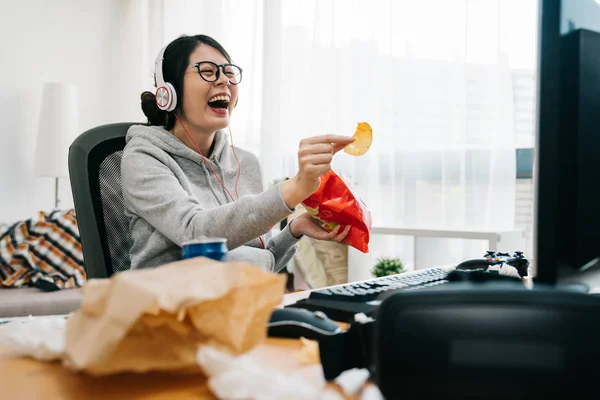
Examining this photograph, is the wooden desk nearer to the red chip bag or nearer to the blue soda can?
the blue soda can

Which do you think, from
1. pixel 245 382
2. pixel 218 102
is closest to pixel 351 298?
pixel 245 382

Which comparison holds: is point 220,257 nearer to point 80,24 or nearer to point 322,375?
point 322,375

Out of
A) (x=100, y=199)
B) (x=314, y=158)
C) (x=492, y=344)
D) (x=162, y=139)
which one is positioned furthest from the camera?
(x=162, y=139)

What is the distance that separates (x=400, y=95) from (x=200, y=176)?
6.06 feet

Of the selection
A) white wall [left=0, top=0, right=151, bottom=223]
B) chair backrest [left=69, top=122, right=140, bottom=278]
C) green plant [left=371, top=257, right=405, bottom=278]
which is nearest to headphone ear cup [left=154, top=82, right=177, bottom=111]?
chair backrest [left=69, top=122, right=140, bottom=278]

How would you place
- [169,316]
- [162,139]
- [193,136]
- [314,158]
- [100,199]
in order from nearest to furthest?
Answer: [169,316], [314,158], [100,199], [162,139], [193,136]

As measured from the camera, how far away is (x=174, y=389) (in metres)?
0.52

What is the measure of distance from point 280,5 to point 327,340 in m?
3.30

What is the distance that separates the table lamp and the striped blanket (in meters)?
0.45

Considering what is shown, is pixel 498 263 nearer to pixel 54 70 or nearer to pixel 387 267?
pixel 387 267

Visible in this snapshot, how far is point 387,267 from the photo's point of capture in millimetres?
2686

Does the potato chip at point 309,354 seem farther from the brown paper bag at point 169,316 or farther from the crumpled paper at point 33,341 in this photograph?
the crumpled paper at point 33,341

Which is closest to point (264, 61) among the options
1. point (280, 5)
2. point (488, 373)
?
point (280, 5)

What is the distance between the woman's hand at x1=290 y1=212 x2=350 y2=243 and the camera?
1151mm
